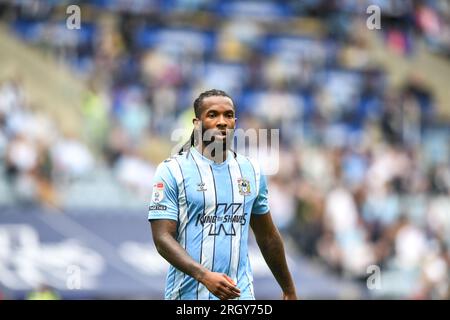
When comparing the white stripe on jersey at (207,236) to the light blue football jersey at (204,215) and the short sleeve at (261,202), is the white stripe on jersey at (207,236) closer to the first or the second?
the light blue football jersey at (204,215)

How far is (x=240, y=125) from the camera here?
1505 cm

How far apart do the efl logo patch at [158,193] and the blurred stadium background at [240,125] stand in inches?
240

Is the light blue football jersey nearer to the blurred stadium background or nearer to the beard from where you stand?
the beard

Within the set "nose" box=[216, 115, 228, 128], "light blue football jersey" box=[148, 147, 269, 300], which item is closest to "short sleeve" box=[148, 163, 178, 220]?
"light blue football jersey" box=[148, 147, 269, 300]

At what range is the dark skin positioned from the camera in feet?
16.6

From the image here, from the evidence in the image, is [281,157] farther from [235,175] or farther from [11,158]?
[235,175]

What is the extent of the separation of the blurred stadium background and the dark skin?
5.97 m

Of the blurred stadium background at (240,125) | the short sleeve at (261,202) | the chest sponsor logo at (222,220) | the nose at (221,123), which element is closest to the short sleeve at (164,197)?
the chest sponsor logo at (222,220)

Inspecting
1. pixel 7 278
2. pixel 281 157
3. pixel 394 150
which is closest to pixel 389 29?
pixel 394 150

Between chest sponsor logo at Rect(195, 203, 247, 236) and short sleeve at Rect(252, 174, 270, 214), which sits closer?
chest sponsor logo at Rect(195, 203, 247, 236)

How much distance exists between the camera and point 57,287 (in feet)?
38.1

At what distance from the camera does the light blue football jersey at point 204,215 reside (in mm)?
5391

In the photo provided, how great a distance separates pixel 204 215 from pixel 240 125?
967cm
